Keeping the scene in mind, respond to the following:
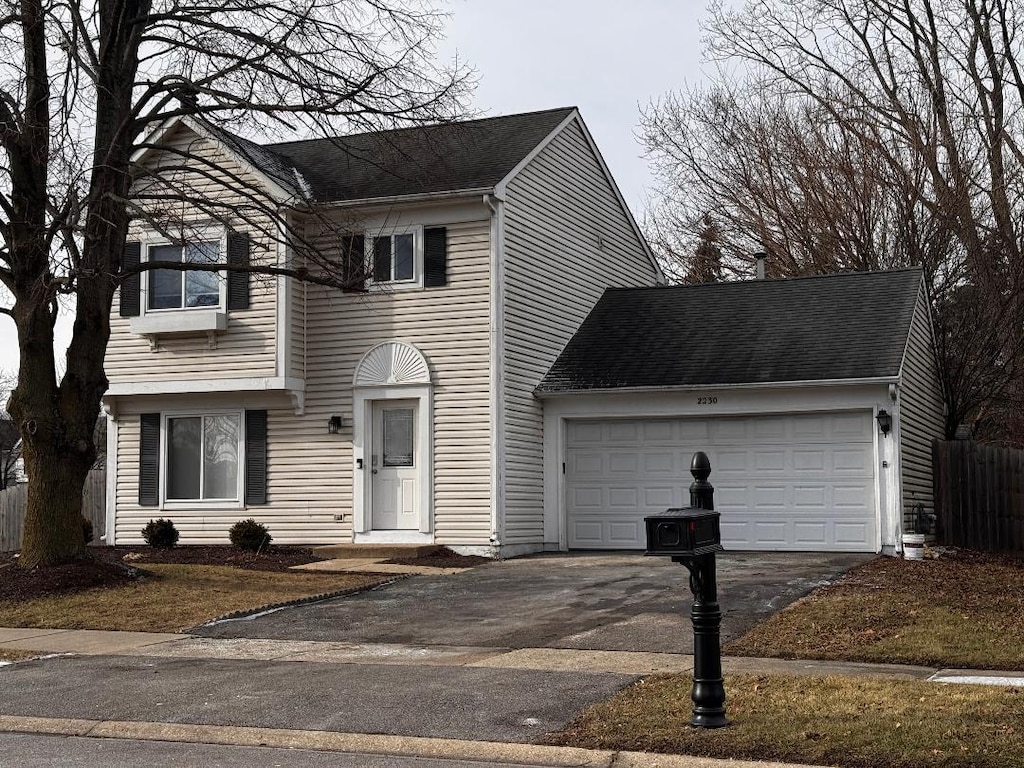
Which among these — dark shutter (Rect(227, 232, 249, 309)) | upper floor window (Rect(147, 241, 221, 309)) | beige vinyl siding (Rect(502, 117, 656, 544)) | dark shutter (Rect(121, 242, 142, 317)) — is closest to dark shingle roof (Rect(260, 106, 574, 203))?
beige vinyl siding (Rect(502, 117, 656, 544))

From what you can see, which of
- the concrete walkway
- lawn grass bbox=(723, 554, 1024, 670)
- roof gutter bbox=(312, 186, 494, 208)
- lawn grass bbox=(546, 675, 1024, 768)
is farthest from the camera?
roof gutter bbox=(312, 186, 494, 208)

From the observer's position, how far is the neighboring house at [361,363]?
19562 mm

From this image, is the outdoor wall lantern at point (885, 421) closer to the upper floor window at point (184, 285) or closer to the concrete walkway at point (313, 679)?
the concrete walkway at point (313, 679)

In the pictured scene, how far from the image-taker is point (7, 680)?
33.9 feet

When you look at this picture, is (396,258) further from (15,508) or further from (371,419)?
(15,508)

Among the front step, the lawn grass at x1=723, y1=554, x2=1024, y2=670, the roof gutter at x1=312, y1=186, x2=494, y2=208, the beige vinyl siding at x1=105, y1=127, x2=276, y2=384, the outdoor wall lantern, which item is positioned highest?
the roof gutter at x1=312, y1=186, x2=494, y2=208

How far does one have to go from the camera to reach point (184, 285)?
20.7 meters

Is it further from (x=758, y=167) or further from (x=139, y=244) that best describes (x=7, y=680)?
(x=758, y=167)

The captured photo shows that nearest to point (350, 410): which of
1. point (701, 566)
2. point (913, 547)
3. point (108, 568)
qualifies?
point (108, 568)

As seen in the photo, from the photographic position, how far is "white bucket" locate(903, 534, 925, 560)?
1772 centimetres

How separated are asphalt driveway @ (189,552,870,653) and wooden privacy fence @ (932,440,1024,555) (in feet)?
16.8

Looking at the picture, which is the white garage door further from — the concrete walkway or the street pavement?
the concrete walkway

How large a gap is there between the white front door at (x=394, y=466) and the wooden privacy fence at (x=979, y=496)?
9.17 m

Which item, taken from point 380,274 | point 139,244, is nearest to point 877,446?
point 380,274
